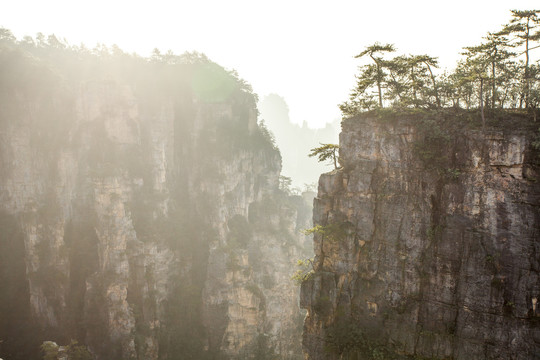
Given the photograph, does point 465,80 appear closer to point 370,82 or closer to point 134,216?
point 370,82

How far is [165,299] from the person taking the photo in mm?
31422

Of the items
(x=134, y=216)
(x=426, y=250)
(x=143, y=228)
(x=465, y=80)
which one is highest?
(x=465, y=80)

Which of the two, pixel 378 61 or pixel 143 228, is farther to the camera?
pixel 143 228

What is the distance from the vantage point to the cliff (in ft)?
92.8

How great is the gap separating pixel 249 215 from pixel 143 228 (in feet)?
41.4

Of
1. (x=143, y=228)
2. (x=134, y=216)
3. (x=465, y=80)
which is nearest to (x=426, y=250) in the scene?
(x=465, y=80)

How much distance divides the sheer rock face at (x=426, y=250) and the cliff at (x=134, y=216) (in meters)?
17.5

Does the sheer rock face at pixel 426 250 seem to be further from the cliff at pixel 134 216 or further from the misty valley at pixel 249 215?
the cliff at pixel 134 216

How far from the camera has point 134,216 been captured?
30.8 metres

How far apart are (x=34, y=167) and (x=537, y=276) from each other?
1455 inches

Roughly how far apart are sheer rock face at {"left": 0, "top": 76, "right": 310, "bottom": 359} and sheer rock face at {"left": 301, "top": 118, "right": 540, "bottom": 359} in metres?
17.3

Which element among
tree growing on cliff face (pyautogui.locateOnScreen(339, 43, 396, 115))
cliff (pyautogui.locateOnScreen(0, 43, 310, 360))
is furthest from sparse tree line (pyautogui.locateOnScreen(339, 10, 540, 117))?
cliff (pyautogui.locateOnScreen(0, 43, 310, 360))

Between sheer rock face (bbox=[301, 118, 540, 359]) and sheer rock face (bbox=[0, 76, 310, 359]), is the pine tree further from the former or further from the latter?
sheer rock face (bbox=[0, 76, 310, 359])

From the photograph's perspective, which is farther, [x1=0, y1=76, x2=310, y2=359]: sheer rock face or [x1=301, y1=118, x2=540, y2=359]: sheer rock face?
[x1=0, y1=76, x2=310, y2=359]: sheer rock face
